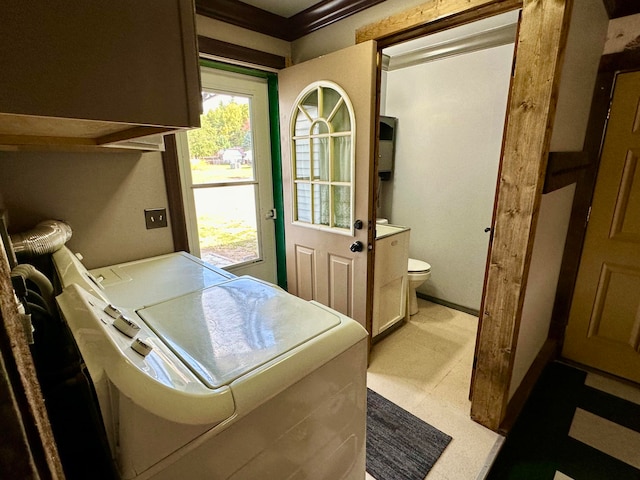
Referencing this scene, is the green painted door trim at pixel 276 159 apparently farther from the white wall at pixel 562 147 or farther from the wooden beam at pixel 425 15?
the white wall at pixel 562 147

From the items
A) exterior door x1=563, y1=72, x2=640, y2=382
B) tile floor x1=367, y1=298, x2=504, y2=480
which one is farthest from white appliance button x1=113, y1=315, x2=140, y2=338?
exterior door x1=563, y1=72, x2=640, y2=382

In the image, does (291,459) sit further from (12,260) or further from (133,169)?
(133,169)

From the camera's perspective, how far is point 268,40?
2.17 m

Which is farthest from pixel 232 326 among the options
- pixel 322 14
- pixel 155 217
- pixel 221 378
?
pixel 322 14

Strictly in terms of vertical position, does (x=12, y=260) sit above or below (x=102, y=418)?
above

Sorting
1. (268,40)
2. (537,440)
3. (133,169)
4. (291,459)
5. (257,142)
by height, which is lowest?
(537,440)

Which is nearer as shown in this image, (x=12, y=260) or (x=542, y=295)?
(x=12, y=260)

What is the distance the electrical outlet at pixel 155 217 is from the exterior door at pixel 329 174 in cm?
93

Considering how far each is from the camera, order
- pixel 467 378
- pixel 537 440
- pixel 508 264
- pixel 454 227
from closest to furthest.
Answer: pixel 508 264
pixel 537 440
pixel 467 378
pixel 454 227

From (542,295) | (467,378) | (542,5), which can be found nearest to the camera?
(542,5)

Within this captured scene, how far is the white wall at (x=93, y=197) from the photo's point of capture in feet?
4.42

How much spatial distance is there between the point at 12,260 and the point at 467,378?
2.36m

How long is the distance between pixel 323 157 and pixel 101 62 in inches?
70.5

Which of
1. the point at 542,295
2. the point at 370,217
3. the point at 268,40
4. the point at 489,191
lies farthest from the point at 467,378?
the point at 268,40
